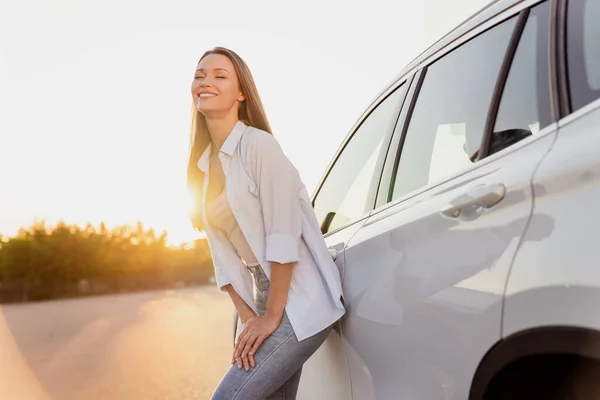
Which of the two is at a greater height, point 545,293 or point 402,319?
point 545,293

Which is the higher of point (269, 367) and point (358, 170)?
point (358, 170)

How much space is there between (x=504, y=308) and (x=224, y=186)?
151 cm

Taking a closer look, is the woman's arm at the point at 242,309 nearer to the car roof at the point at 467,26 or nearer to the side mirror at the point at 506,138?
the car roof at the point at 467,26

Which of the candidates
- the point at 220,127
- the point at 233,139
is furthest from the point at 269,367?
the point at 220,127

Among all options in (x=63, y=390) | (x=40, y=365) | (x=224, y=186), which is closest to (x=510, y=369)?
(x=224, y=186)

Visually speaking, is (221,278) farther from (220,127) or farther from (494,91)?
(494,91)

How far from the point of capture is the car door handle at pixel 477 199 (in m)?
1.84

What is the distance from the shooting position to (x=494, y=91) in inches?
88.8

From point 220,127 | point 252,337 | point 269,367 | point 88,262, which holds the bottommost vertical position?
point 88,262

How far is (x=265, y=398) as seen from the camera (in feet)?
9.23

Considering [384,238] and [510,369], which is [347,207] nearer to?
[384,238]

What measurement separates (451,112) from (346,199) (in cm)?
104

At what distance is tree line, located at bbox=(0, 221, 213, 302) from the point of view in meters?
58.4

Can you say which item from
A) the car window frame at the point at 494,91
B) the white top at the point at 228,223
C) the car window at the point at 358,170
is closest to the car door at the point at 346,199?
the car window at the point at 358,170
